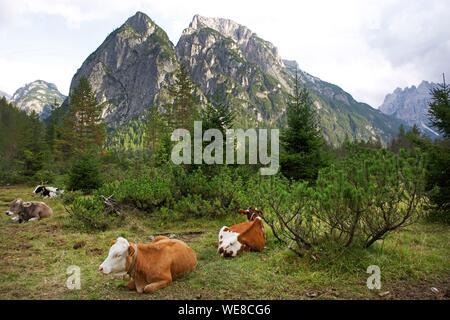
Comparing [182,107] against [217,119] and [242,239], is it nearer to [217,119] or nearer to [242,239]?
[217,119]

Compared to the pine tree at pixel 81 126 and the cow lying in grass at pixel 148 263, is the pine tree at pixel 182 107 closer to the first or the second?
the pine tree at pixel 81 126

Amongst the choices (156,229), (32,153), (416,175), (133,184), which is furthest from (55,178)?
(416,175)

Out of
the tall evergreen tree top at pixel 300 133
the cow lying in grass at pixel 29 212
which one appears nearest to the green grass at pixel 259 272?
the cow lying in grass at pixel 29 212

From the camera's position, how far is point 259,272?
6684mm

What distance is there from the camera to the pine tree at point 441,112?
37.6ft

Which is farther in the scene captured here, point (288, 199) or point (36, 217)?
point (36, 217)

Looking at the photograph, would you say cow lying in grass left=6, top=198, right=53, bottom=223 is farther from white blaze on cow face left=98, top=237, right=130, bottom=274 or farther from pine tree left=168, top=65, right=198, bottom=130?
pine tree left=168, top=65, right=198, bottom=130

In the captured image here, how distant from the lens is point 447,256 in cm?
745

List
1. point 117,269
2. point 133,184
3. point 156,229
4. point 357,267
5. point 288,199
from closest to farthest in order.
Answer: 1. point 117,269
2. point 357,267
3. point 288,199
4. point 156,229
5. point 133,184


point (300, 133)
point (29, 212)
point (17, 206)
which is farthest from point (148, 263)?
point (300, 133)
